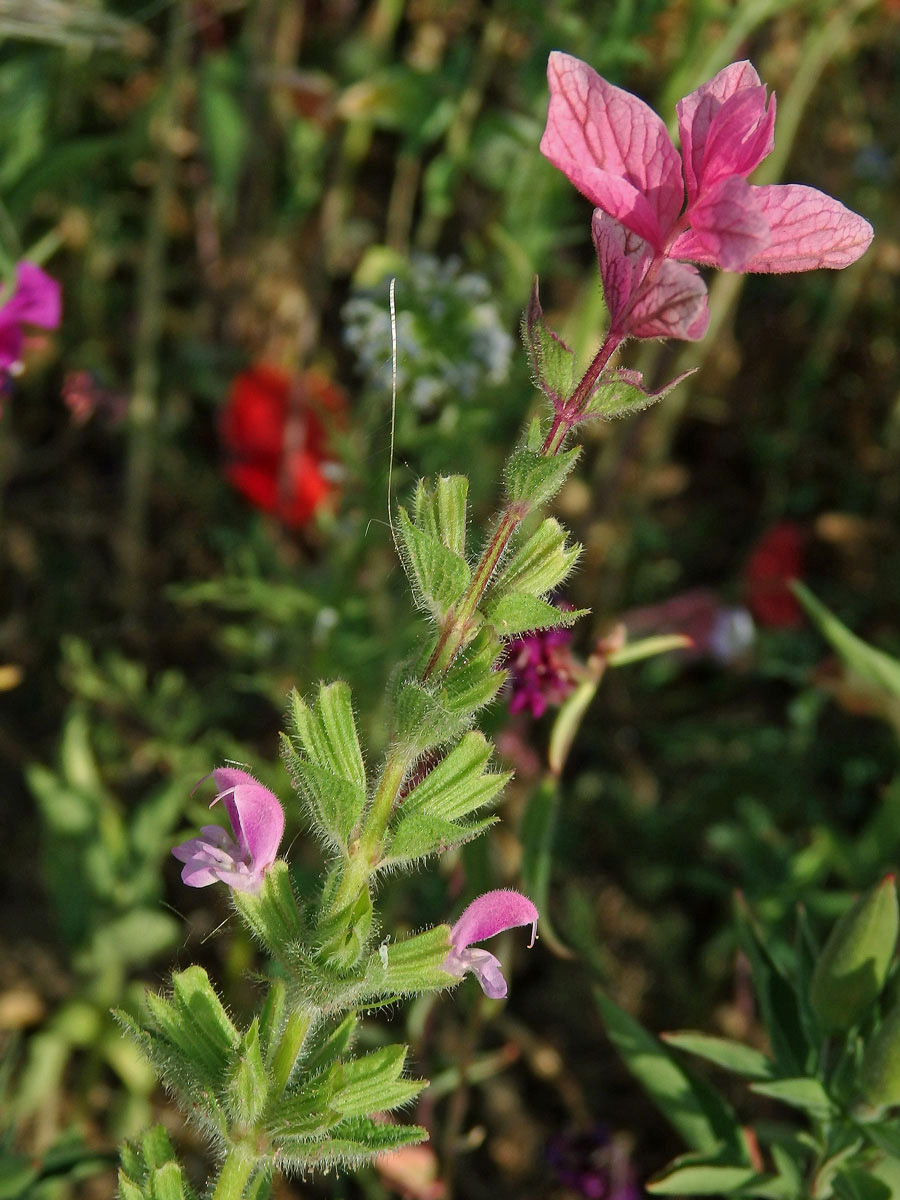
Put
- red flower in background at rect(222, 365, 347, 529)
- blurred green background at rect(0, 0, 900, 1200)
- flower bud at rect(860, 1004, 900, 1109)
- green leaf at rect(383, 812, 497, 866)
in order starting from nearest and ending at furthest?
green leaf at rect(383, 812, 497, 866) < flower bud at rect(860, 1004, 900, 1109) < blurred green background at rect(0, 0, 900, 1200) < red flower in background at rect(222, 365, 347, 529)

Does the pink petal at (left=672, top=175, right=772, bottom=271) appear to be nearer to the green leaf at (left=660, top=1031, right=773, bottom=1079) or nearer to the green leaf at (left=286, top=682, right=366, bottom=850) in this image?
the green leaf at (left=286, top=682, right=366, bottom=850)

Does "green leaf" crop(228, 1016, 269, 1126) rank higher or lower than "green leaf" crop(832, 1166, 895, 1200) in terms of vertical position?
higher

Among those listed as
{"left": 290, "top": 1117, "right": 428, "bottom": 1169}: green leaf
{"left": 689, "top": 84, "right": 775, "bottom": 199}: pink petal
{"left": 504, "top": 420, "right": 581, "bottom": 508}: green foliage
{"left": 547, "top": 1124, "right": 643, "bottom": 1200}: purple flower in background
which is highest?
{"left": 689, "top": 84, "right": 775, "bottom": 199}: pink petal

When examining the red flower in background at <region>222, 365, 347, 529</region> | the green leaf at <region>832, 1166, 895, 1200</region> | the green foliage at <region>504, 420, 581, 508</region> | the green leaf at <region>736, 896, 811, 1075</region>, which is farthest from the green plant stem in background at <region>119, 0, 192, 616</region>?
the green leaf at <region>832, 1166, 895, 1200</region>

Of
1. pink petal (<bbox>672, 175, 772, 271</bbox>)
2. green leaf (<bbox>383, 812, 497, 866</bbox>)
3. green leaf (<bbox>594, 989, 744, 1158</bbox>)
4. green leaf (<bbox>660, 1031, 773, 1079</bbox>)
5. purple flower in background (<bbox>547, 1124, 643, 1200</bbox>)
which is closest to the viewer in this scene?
pink petal (<bbox>672, 175, 772, 271</bbox>)

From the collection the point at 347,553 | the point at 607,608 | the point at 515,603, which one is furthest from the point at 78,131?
the point at 515,603

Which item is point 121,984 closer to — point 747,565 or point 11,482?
point 11,482
